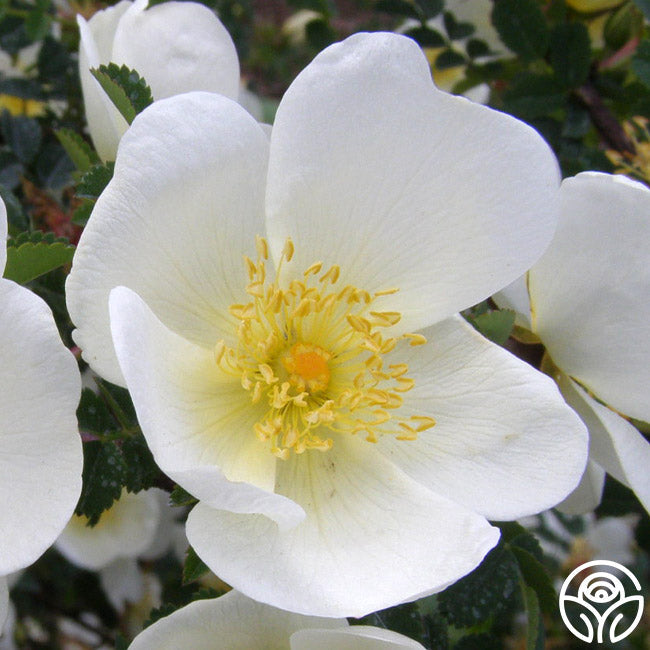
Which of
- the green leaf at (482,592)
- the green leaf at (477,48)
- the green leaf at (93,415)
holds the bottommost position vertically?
the green leaf at (482,592)

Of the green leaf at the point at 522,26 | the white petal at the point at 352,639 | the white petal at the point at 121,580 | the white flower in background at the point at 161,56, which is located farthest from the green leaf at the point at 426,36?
Result: the white petal at the point at 121,580

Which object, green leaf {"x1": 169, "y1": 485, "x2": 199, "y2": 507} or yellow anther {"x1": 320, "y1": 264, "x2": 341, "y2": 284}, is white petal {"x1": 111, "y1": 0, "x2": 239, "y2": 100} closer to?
yellow anther {"x1": 320, "y1": 264, "x2": 341, "y2": 284}

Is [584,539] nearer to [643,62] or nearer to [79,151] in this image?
[643,62]

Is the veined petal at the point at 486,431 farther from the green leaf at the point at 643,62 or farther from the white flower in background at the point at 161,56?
the green leaf at the point at 643,62

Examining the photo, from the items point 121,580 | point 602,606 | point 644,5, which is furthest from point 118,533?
point 644,5

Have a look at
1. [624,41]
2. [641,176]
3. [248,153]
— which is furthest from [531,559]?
[624,41]

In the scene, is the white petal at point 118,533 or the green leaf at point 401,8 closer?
the green leaf at point 401,8

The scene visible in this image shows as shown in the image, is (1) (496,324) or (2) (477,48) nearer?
(1) (496,324)

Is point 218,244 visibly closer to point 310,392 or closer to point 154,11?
point 310,392
